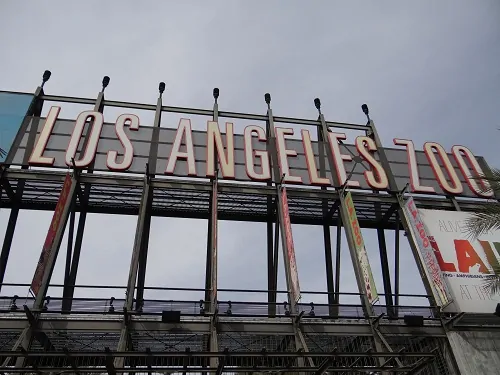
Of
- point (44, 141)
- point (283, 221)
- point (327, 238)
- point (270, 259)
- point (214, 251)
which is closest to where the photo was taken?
point (214, 251)

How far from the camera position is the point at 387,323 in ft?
55.1

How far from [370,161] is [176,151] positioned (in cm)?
1002

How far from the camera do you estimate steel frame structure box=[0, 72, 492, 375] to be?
1409 centimetres

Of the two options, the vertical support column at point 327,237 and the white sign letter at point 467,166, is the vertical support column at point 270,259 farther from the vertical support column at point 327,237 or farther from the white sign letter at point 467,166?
the white sign letter at point 467,166

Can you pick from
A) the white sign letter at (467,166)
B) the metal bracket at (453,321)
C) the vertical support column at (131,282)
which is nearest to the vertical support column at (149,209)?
the vertical support column at (131,282)

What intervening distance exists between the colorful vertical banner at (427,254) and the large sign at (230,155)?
197 centimetres

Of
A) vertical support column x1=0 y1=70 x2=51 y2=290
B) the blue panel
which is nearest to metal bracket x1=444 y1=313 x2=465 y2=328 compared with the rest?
vertical support column x1=0 y1=70 x2=51 y2=290

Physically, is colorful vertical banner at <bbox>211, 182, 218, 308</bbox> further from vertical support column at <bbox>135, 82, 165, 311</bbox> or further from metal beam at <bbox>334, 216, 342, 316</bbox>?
metal beam at <bbox>334, 216, 342, 316</bbox>

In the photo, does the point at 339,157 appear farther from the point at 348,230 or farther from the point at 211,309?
the point at 211,309

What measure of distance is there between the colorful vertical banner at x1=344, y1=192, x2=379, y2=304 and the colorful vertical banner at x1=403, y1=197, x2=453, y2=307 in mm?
2752

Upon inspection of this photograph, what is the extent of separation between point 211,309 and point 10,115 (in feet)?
44.1

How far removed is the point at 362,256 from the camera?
18.1 m

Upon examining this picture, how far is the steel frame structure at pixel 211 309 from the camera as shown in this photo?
46.2ft

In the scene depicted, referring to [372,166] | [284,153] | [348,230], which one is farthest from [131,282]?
[372,166]
